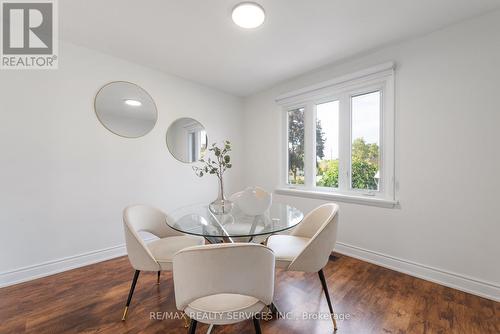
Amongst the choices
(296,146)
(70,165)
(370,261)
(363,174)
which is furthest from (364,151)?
(70,165)

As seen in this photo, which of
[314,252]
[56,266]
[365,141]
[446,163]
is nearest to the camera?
[314,252]

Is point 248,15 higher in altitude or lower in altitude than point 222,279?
higher

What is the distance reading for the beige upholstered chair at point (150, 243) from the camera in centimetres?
144

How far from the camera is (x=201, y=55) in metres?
2.45

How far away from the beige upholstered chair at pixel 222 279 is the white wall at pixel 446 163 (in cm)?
186

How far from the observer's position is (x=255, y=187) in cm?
203

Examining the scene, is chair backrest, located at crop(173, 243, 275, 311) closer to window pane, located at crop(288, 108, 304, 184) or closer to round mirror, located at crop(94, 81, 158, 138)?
round mirror, located at crop(94, 81, 158, 138)

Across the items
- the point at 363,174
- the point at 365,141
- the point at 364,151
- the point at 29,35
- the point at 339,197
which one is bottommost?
the point at 339,197

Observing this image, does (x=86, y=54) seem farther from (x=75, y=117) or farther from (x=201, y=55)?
(x=201, y=55)

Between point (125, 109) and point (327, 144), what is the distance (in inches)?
103

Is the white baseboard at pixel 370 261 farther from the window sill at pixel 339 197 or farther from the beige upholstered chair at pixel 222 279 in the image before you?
the beige upholstered chair at pixel 222 279

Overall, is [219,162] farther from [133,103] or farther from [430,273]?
[430,273]

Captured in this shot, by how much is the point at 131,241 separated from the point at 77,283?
1092 millimetres

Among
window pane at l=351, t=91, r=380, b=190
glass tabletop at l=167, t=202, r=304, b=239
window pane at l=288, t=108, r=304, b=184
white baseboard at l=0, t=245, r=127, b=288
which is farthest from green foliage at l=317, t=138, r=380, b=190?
white baseboard at l=0, t=245, r=127, b=288
